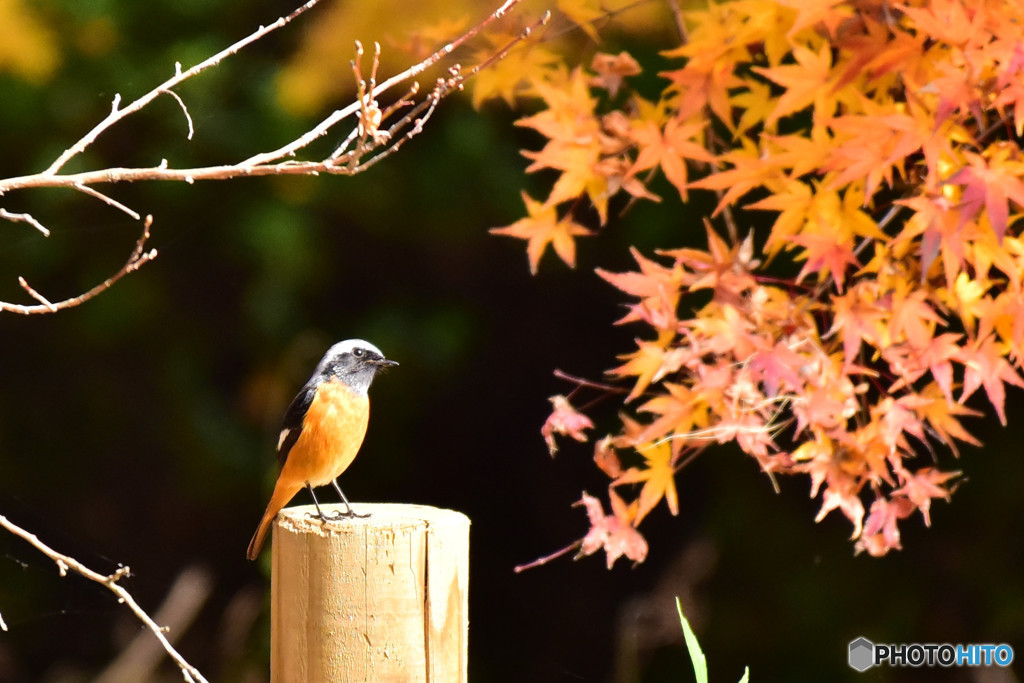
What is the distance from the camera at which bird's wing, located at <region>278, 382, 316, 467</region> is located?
8.48 feet

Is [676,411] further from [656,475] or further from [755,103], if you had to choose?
[755,103]

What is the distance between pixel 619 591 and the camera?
15.8ft

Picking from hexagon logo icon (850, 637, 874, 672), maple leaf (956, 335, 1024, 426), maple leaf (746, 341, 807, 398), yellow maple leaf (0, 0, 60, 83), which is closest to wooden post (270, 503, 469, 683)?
maple leaf (746, 341, 807, 398)

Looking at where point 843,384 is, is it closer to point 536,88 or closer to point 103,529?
point 536,88

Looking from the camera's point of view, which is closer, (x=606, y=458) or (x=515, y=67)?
(x=606, y=458)

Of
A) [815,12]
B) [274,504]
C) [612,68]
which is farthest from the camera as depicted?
[612,68]

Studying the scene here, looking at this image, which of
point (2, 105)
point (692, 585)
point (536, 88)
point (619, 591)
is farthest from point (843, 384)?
point (2, 105)

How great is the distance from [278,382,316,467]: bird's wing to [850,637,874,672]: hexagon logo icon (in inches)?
107

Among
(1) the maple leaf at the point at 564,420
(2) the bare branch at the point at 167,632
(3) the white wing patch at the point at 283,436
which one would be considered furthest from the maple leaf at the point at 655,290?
(2) the bare branch at the point at 167,632

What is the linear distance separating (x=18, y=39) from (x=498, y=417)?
256 centimetres

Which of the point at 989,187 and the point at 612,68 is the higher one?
the point at 612,68

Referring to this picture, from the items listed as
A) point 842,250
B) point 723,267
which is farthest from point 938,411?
point 723,267

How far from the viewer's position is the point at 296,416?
2.61 m

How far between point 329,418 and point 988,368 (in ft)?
5.03
